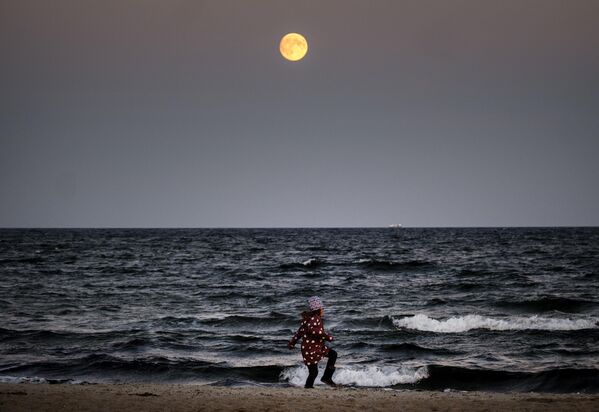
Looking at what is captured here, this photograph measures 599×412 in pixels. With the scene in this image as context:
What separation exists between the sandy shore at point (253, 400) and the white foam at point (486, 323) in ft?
29.3

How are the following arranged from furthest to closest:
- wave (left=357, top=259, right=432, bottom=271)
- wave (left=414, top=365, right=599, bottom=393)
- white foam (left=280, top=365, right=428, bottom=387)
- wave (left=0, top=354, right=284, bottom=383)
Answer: wave (left=357, top=259, right=432, bottom=271)
wave (left=0, top=354, right=284, bottom=383)
white foam (left=280, top=365, right=428, bottom=387)
wave (left=414, top=365, right=599, bottom=393)

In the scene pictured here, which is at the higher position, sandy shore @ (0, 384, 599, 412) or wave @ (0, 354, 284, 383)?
sandy shore @ (0, 384, 599, 412)

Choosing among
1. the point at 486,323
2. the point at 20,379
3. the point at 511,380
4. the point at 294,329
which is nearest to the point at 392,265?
the point at 486,323

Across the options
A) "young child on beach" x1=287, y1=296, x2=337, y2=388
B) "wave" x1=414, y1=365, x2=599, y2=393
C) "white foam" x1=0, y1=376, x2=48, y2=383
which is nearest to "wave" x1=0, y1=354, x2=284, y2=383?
"white foam" x1=0, y1=376, x2=48, y2=383

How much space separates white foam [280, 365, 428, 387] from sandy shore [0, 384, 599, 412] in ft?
7.81

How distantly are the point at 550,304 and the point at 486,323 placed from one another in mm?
6338

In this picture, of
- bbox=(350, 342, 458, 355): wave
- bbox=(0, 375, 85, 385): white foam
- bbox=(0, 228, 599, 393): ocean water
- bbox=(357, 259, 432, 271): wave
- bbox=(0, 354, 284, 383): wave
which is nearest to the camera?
bbox=(0, 375, 85, 385): white foam

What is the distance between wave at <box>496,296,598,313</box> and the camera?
23281mm

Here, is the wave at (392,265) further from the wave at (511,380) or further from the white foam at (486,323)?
the wave at (511,380)

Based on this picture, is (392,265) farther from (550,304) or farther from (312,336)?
(312,336)

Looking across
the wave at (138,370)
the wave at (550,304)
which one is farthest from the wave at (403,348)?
the wave at (550,304)

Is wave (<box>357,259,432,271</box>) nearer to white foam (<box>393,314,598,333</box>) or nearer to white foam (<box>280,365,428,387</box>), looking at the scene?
white foam (<box>393,314,598,333</box>)

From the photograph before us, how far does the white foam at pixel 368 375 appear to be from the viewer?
12.7 m

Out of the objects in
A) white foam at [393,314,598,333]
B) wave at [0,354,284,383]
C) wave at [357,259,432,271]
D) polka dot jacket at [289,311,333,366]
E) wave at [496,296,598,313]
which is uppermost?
polka dot jacket at [289,311,333,366]
